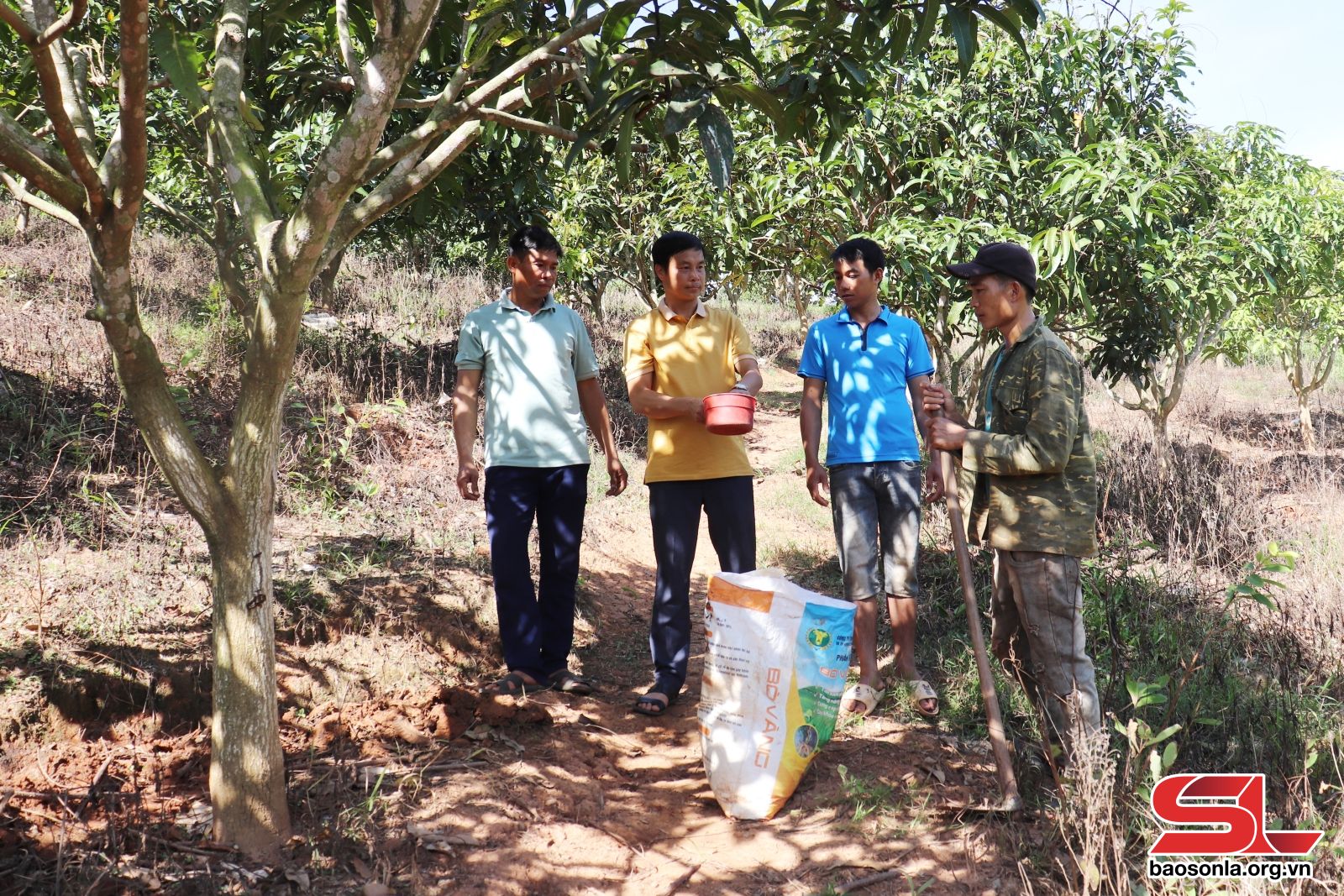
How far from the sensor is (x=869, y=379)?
3.90 metres

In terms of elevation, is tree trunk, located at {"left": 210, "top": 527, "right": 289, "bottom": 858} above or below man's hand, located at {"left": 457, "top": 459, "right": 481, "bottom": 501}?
below

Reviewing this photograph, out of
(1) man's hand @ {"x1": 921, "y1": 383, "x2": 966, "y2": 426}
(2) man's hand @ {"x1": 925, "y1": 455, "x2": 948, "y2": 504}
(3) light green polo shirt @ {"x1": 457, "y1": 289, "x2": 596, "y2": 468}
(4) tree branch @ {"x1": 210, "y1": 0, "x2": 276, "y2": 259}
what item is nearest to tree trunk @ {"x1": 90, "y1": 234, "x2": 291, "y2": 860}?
(4) tree branch @ {"x1": 210, "y1": 0, "x2": 276, "y2": 259}

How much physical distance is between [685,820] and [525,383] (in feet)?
5.93

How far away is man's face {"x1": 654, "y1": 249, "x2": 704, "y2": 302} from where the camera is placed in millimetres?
3711

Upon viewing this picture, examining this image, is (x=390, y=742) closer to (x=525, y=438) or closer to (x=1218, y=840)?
(x=525, y=438)

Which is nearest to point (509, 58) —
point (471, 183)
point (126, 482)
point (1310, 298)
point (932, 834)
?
point (932, 834)

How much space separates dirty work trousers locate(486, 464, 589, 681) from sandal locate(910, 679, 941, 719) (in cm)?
147

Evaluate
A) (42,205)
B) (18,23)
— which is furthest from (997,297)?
(42,205)

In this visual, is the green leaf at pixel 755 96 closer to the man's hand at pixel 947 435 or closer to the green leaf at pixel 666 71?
the green leaf at pixel 666 71

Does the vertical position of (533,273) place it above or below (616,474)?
above

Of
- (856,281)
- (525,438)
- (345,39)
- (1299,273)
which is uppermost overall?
(1299,273)

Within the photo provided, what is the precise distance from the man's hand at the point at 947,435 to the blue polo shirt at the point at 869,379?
717mm

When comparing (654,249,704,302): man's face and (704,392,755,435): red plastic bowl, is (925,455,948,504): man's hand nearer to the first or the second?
(704,392,755,435): red plastic bowl

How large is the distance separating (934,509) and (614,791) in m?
4.54
